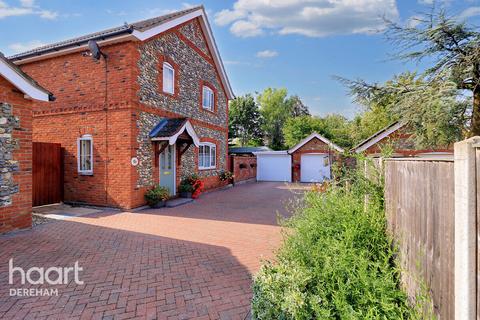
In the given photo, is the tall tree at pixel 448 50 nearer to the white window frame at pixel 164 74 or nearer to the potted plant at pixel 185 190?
the white window frame at pixel 164 74

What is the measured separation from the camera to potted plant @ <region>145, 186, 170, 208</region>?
985cm

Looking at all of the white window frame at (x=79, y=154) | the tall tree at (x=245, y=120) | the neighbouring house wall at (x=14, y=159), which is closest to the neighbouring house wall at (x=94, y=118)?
the white window frame at (x=79, y=154)

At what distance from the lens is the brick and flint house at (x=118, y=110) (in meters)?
9.34

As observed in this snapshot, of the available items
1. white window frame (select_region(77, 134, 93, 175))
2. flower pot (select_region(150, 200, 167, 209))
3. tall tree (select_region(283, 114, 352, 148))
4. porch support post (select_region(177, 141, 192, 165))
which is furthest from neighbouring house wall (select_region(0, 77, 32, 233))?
tall tree (select_region(283, 114, 352, 148))

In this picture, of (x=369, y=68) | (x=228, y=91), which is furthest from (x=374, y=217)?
(x=228, y=91)

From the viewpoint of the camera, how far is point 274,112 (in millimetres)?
43469

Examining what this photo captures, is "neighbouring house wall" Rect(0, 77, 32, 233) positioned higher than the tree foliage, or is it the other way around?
the tree foliage

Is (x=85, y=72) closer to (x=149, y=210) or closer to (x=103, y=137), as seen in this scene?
(x=103, y=137)

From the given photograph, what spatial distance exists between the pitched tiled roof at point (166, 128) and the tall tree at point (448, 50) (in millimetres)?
8122

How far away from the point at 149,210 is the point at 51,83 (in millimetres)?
6746

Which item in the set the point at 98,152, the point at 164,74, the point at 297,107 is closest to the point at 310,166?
the point at 164,74

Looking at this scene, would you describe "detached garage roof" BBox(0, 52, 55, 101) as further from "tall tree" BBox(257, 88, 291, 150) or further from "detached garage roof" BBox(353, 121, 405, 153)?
"tall tree" BBox(257, 88, 291, 150)

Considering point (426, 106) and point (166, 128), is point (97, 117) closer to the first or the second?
point (166, 128)

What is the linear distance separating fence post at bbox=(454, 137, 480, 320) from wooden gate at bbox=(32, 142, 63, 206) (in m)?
11.4
